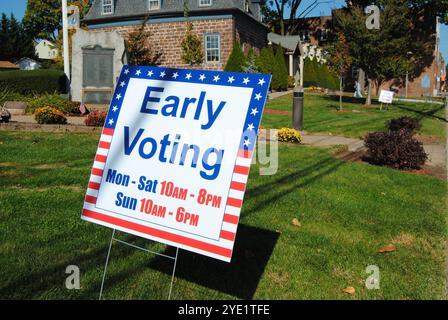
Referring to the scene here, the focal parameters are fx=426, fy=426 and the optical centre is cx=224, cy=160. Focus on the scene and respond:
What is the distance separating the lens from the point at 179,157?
10.6ft

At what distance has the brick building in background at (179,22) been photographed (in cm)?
3014

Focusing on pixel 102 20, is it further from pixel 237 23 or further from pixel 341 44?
pixel 341 44

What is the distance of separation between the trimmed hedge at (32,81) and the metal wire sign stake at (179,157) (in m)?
18.9

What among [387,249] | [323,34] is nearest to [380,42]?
[387,249]

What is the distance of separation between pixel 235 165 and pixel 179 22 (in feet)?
98.4

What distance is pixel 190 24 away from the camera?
30.6m

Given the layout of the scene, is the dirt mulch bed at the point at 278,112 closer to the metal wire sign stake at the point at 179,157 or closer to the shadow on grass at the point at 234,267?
the shadow on grass at the point at 234,267

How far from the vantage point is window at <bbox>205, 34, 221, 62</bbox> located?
30.5 metres

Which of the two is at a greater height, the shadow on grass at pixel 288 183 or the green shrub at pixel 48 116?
the green shrub at pixel 48 116

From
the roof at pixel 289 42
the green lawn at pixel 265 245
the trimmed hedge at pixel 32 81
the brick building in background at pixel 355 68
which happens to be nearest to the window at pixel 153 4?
the trimmed hedge at pixel 32 81

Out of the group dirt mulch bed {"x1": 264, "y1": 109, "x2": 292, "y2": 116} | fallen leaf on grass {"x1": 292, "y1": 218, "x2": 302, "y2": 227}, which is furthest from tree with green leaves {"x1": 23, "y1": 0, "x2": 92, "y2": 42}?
fallen leaf on grass {"x1": 292, "y1": 218, "x2": 302, "y2": 227}

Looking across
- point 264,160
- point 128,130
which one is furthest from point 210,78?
point 264,160

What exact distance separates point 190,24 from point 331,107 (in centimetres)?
1229

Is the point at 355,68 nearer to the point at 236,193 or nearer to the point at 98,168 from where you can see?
the point at 98,168
